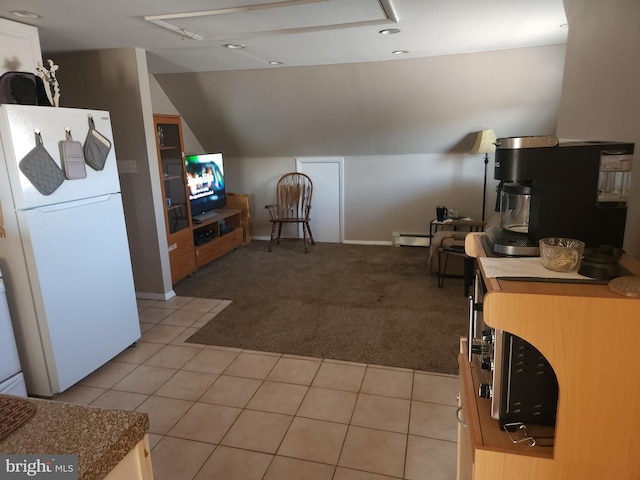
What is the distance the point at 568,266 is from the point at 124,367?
2.70m

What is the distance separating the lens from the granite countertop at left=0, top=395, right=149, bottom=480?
0.71m

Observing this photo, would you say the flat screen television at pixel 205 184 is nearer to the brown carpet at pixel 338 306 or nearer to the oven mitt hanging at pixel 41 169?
the brown carpet at pixel 338 306

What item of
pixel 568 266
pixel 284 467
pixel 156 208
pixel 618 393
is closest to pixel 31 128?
pixel 156 208

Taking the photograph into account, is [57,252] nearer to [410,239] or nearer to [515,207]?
[515,207]

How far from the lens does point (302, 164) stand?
18.7ft

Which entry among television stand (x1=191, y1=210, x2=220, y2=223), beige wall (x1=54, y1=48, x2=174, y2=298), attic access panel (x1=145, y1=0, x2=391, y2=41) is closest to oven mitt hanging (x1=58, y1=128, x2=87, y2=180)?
attic access panel (x1=145, y1=0, x2=391, y2=41)

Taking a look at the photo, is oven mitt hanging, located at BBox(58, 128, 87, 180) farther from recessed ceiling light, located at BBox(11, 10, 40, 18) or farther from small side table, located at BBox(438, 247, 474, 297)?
small side table, located at BBox(438, 247, 474, 297)

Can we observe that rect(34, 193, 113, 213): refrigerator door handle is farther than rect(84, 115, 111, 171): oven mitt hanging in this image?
No

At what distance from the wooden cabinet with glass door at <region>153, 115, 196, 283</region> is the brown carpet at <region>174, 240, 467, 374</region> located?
25 cm

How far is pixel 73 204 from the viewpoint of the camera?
2428 mm

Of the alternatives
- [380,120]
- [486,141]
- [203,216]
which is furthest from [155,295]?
[486,141]

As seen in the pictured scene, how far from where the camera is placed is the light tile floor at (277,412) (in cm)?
189

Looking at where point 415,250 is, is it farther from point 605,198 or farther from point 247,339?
point 605,198

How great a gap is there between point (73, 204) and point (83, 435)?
79.9 inches
